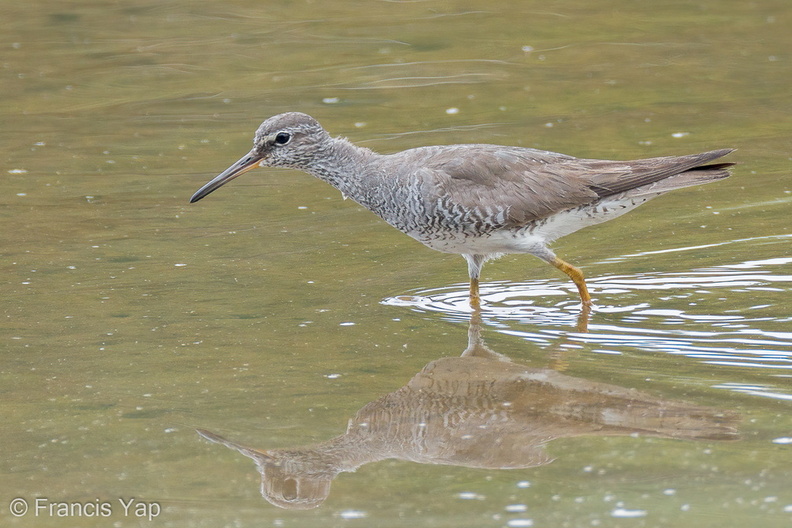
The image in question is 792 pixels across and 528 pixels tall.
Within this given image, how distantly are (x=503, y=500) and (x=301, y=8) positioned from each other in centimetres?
1496

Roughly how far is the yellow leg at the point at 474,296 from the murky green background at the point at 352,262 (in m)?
0.14

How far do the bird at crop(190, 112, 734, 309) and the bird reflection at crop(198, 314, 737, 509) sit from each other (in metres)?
1.62

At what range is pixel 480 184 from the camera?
9.59 m

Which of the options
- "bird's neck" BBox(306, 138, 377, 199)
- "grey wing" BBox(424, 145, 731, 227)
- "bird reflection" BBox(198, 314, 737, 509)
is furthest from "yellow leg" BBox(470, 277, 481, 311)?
"bird reflection" BBox(198, 314, 737, 509)

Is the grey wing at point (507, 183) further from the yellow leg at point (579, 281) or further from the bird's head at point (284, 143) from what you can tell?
the bird's head at point (284, 143)

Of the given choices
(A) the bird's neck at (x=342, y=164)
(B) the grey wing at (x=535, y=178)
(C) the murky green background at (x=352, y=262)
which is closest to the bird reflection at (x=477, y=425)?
(C) the murky green background at (x=352, y=262)

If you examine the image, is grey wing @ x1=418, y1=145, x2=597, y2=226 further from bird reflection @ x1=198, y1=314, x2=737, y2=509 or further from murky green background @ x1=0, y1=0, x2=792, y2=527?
bird reflection @ x1=198, y1=314, x2=737, y2=509

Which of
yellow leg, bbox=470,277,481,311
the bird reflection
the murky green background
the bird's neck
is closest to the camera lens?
the murky green background

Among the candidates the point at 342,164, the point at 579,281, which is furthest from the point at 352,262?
the point at 579,281

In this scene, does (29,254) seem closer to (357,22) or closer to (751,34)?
(357,22)

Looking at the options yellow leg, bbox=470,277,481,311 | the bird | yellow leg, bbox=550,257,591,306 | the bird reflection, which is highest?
the bird

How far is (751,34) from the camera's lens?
59.1ft

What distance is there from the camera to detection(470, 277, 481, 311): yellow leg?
9.73 m

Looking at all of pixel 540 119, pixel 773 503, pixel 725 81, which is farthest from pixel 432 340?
pixel 725 81
